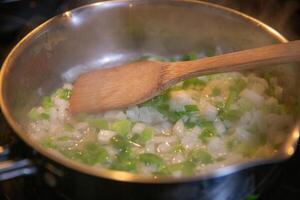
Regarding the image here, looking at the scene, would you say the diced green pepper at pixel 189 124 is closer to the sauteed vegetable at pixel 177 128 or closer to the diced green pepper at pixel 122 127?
the sauteed vegetable at pixel 177 128

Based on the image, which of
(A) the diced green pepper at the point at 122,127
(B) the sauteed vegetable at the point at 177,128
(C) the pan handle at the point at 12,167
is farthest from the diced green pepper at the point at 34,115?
(C) the pan handle at the point at 12,167

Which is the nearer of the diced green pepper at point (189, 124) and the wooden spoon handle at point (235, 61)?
the wooden spoon handle at point (235, 61)

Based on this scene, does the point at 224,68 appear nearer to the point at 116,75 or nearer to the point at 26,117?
the point at 116,75

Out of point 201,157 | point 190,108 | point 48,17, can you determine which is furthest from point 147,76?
point 48,17

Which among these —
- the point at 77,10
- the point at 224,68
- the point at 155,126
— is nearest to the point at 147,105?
the point at 155,126

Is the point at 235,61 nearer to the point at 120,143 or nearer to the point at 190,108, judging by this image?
the point at 190,108

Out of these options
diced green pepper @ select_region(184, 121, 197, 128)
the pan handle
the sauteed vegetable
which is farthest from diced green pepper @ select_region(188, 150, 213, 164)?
the pan handle
